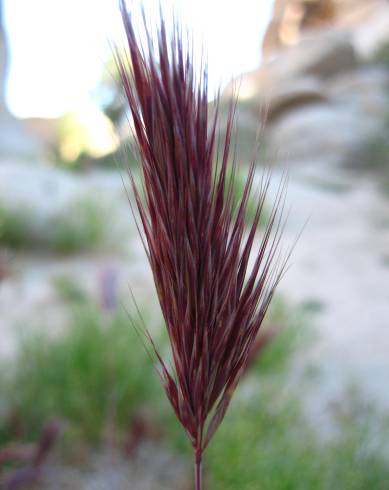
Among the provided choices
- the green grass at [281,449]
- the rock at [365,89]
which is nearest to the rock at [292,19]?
the rock at [365,89]

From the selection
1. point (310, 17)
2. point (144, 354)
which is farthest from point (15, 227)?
point (310, 17)

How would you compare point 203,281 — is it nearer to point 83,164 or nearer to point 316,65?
point 83,164

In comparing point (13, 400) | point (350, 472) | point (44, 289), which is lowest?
point (44, 289)

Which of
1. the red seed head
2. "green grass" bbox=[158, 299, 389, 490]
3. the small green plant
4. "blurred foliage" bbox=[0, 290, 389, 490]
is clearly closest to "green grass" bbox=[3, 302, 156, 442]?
"blurred foliage" bbox=[0, 290, 389, 490]

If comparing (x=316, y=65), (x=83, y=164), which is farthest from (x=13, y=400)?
(x=316, y=65)

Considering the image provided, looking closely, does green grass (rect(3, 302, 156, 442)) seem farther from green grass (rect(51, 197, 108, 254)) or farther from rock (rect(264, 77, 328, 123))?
rock (rect(264, 77, 328, 123))

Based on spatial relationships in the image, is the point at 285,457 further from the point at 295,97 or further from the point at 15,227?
the point at 295,97

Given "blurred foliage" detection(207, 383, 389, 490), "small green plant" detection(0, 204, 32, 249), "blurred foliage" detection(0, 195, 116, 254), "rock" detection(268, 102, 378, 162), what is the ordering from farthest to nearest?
1. "rock" detection(268, 102, 378, 162)
2. "blurred foliage" detection(0, 195, 116, 254)
3. "small green plant" detection(0, 204, 32, 249)
4. "blurred foliage" detection(207, 383, 389, 490)

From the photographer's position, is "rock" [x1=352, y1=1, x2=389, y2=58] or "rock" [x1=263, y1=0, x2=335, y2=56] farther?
"rock" [x1=263, y1=0, x2=335, y2=56]
